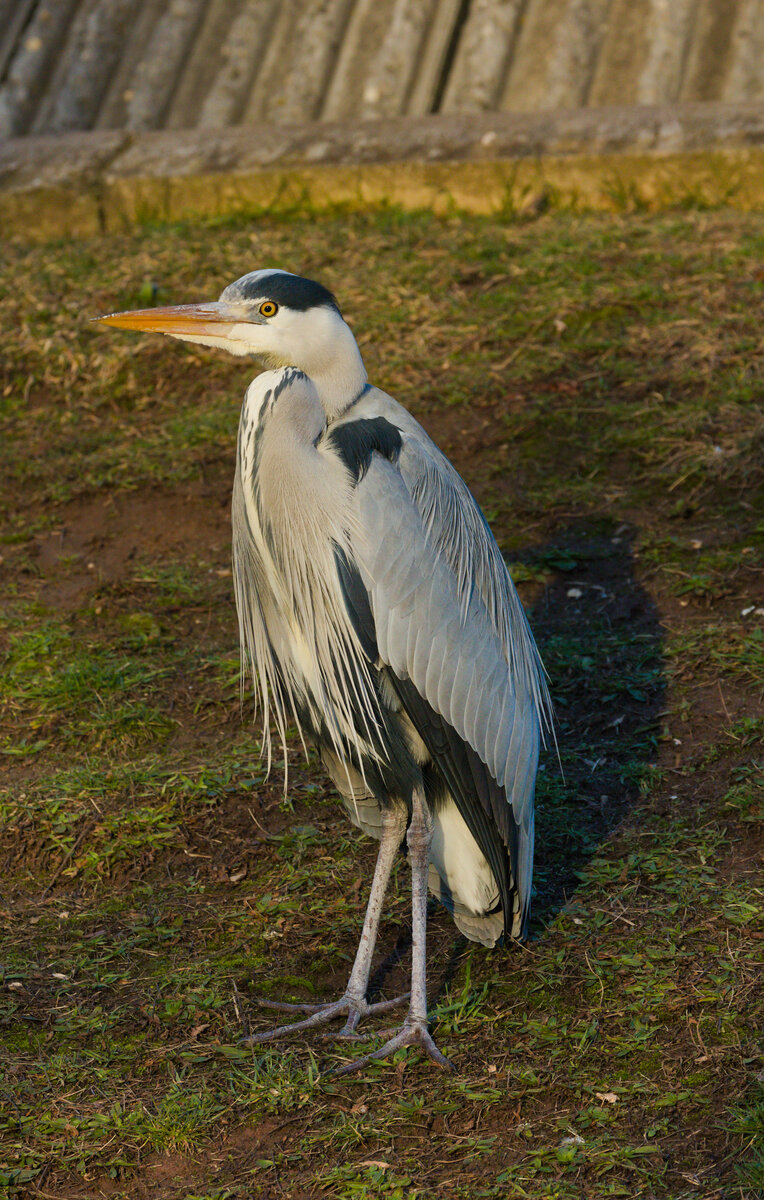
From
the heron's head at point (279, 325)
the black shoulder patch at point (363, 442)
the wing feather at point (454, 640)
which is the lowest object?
the wing feather at point (454, 640)

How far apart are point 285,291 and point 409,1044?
171 centimetres

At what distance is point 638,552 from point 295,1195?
8.98ft

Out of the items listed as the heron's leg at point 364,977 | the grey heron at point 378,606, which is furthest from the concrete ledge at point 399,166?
the heron's leg at point 364,977

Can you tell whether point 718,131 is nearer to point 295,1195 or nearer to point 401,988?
point 401,988

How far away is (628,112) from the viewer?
670 cm

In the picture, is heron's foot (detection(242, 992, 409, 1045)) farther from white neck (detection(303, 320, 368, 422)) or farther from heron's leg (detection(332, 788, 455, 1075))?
white neck (detection(303, 320, 368, 422))

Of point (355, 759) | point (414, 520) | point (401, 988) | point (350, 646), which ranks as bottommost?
point (401, 988)

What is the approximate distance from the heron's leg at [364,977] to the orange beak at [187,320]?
1211 mm

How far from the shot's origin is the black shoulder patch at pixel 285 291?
9.12 ft

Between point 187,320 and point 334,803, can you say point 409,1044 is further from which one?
point 187,320

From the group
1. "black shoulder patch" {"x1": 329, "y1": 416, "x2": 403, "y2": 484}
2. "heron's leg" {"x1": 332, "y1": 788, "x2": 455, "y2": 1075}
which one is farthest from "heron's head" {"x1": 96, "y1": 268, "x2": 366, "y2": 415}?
"heron's leg" {"x1": 332, "y1": 788, "x2": 455, "y2": 1075}

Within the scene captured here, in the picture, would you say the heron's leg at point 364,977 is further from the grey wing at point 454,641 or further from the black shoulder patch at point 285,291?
the black shoulder patch at point 285,291

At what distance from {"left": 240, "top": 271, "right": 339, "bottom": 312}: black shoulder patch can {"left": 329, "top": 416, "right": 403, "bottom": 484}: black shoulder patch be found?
28 centimetres

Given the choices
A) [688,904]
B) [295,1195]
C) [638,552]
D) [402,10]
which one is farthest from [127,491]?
[402,10]
